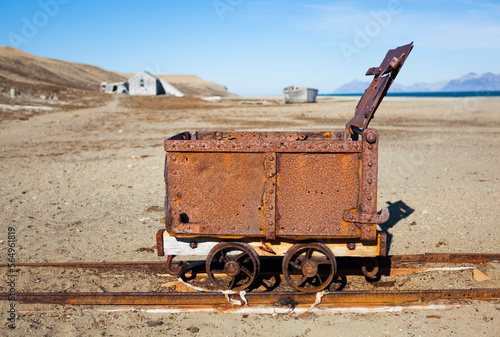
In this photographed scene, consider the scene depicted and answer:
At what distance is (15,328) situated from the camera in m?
3.72

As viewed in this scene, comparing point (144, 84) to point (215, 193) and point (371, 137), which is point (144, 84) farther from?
point (371, 137)

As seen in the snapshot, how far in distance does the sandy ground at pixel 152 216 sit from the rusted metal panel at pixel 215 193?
919mm

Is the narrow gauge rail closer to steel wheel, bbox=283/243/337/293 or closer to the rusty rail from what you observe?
the rusty rail

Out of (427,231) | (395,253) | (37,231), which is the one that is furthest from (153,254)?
(427,231)

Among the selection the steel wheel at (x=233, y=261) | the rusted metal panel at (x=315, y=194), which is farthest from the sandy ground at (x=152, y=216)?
the rusted metal panel at (x=315, y=194)

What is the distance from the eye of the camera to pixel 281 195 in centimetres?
395

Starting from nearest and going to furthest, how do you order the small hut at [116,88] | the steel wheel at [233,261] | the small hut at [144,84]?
1. the steel wheel at [233,261]
2. the small hut at [144,84]
3. the small hut at [116,88]

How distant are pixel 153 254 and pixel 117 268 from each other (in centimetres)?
66

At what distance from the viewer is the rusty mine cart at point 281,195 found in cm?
384

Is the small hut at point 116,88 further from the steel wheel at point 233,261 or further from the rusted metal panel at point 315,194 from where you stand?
the rusted metal panel at point 315,194

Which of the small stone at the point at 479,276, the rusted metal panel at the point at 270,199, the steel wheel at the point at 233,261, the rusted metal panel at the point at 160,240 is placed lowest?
the small stone at the point at 479,276

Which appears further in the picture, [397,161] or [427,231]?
[397,161]

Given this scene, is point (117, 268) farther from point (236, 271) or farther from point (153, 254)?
point (236, 271)

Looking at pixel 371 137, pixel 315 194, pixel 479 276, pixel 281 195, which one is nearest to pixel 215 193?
pixel 281 195
